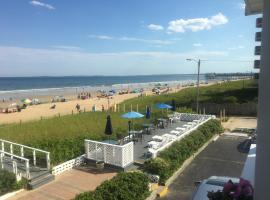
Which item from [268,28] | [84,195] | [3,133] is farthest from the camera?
[3,133]

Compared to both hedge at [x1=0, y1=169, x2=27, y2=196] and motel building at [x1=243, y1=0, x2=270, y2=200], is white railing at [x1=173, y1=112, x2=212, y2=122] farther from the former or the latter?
motel building at [x1=243, y1=0, x2=270, y2=200]

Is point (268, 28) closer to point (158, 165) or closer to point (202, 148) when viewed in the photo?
point (158, 165)

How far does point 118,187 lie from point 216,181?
330 centimetres

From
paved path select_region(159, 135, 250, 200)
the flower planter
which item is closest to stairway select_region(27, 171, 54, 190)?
the flower planter

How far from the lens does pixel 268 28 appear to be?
2.82m

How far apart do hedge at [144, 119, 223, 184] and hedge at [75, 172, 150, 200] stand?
1.81 metres

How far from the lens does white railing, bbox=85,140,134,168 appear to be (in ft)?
44.0

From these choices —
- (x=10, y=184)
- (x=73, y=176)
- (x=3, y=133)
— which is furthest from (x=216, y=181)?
(x=3, y=133)

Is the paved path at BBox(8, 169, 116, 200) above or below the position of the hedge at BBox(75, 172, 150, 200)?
below

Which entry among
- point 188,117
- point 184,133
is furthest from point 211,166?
point 188,117

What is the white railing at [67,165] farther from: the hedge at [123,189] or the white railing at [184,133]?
the hedge at [123,189]

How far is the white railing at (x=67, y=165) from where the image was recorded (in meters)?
12.9

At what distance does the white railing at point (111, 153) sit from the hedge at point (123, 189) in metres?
2.76

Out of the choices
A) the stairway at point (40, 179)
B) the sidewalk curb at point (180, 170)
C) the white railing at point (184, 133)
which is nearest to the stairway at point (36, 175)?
the stairway at point (40, 179)
